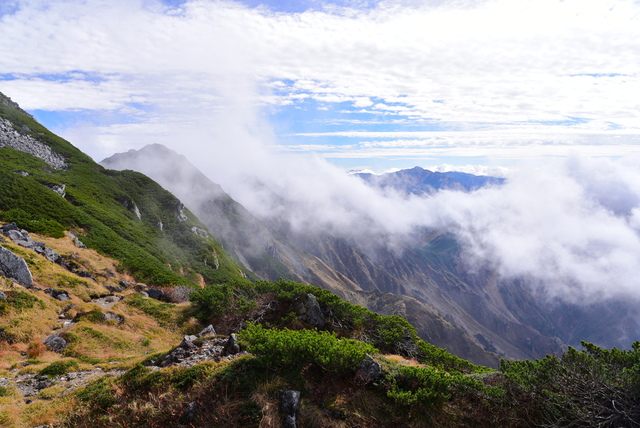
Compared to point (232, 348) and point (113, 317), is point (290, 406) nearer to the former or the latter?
point (232, 348)

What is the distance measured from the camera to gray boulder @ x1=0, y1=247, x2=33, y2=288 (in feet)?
82.9

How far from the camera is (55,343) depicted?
20.7m

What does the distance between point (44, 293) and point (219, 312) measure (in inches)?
604

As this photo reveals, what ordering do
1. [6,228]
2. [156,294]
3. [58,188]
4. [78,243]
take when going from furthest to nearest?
[58,188]
[78,243]
[156,294]
[6,228]

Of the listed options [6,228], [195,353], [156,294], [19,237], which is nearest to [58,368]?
[195,353]

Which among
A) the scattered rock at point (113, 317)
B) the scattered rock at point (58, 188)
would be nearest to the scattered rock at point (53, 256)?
the scattered rock at point (113, 317)

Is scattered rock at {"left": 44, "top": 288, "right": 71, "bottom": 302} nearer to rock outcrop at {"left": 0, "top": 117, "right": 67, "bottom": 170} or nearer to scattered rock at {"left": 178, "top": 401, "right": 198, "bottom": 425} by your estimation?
scattered rock at {"left": 178, "top": 401, "right": 198, "bottom": 425}

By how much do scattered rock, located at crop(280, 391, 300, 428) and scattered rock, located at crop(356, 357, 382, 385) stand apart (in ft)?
8.99

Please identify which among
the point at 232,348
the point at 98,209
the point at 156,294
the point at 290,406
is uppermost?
the point at 290,406

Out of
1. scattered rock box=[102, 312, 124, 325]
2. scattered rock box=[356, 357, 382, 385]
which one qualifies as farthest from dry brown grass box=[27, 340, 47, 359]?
scattered rock box=[356, 357, 382, 385]

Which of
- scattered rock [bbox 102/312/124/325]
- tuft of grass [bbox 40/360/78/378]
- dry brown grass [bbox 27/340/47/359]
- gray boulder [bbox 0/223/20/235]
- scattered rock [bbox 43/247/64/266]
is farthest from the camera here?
scattered rock [bbox 43/247/64/266]

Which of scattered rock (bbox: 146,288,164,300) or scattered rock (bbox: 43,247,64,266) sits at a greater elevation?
scattered rock (bbox: 43,247,64,266)

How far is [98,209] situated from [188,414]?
241 ft

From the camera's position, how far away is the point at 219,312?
90.1 ft
